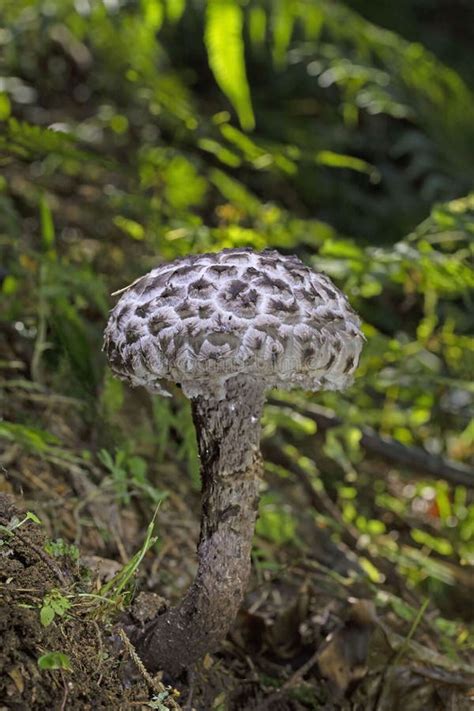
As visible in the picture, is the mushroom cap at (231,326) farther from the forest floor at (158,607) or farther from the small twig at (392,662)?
the small twig at (392,662)

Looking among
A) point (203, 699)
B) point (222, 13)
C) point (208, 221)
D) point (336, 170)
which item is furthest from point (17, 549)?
point (336, 170)

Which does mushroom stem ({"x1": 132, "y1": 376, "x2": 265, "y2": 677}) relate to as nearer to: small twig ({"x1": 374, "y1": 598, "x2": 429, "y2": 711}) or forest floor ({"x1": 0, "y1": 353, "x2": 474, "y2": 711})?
forest floor ({"x1": 0, "y1": 353, "x2": 474, "y2": 711})

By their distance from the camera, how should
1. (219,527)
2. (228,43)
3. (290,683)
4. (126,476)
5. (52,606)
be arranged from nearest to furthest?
(52,606) < (219,527) < (290,683) < (126,476) < (228,43)

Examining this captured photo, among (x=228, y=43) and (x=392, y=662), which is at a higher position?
(x=228, y=43)

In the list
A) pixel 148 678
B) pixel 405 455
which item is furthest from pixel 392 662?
pixel 405 455

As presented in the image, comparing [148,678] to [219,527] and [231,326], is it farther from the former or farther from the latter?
[231,326]

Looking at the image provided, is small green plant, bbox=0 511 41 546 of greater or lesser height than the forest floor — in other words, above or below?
above

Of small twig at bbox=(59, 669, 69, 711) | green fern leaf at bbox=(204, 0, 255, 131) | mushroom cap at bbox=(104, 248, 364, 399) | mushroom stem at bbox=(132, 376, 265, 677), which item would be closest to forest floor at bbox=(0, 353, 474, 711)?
small twig at bbox=(59, 669, 69, 711)
